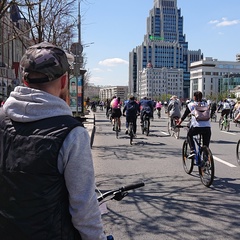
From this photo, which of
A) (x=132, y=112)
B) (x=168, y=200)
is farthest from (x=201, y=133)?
(x=132, y=112)

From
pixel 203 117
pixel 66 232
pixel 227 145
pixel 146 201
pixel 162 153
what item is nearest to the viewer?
pixel 66 232

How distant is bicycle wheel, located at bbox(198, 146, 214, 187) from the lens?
690cm

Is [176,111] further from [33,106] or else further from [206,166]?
[33,106]

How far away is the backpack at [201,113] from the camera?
7.85 m

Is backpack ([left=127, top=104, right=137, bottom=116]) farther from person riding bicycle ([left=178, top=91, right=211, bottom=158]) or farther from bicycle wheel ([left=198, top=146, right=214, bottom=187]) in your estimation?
bicycle wheel ([left=198, top=146, right=214, bottom=187])

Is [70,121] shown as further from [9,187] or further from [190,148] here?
[190,148]

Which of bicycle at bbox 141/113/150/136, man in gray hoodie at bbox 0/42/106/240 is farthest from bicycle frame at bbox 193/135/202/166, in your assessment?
bicycle at bbox 141/113/150/136

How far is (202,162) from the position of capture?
735 centimetres

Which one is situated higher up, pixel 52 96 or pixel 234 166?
pixel 52 96

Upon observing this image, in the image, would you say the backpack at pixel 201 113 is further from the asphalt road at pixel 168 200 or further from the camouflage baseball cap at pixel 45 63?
the camouflage baseball cap at pixel 45 63

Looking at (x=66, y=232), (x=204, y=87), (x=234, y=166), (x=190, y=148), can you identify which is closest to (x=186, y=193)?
(x=190, y=148)

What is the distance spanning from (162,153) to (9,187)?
994 centimetres

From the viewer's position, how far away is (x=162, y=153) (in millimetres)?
11594

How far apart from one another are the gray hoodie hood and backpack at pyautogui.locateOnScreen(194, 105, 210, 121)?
6.20 m
